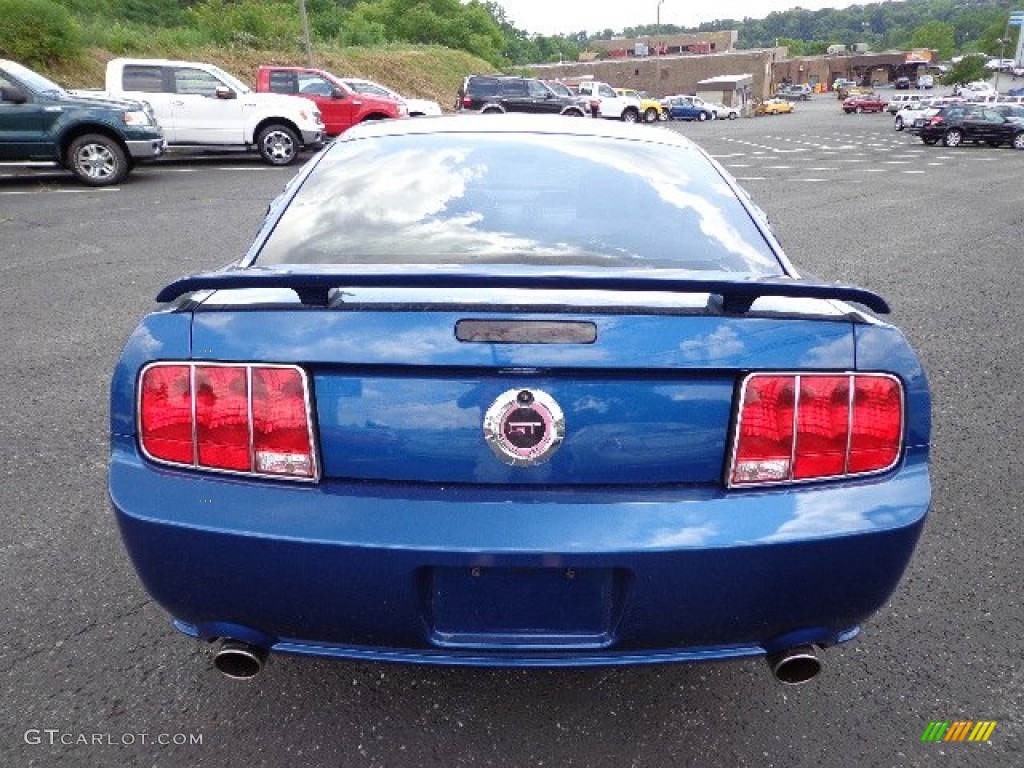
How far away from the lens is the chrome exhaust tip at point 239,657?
1.80 metres

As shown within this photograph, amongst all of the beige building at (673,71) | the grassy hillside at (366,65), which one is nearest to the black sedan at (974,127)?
the grassy hillside at (366,65)

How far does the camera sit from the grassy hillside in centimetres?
2317

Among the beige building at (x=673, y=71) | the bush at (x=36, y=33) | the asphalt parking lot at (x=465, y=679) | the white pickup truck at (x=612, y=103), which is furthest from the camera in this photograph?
the beige building at (x=673, y=71)

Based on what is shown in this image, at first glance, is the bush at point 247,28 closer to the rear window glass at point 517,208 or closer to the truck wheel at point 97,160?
the truck wheel at point 97,160

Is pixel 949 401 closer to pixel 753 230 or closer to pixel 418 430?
pixel 753 230

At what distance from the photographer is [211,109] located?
1440 centimetres

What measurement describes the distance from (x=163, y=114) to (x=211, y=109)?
85 cm

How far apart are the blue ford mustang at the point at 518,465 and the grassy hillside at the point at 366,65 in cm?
2510

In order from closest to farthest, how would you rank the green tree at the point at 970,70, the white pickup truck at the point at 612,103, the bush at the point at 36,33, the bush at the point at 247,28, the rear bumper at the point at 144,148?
1. the rear bumper at the point at 144,148
2. the bush at the point at 36,33
3. the bush at the point at 247,28
4. the white pickup truck at the point at 612,103
5. the green tree at the point at 970,70

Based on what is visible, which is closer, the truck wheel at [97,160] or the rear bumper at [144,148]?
the truck wheel at [97,160]

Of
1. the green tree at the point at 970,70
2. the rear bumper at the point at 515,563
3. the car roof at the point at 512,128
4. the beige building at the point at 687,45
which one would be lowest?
the rear bumper at the point at 515,563

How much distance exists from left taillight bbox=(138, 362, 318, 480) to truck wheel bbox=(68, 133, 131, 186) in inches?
460

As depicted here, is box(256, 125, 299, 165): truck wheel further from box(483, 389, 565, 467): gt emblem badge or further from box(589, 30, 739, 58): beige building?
box(589, 30, 739, 58): beige building

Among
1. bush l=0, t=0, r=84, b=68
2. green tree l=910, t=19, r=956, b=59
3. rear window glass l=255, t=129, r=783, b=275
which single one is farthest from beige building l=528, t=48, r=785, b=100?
rear window glass l=255, t=129, r=783, b=275
